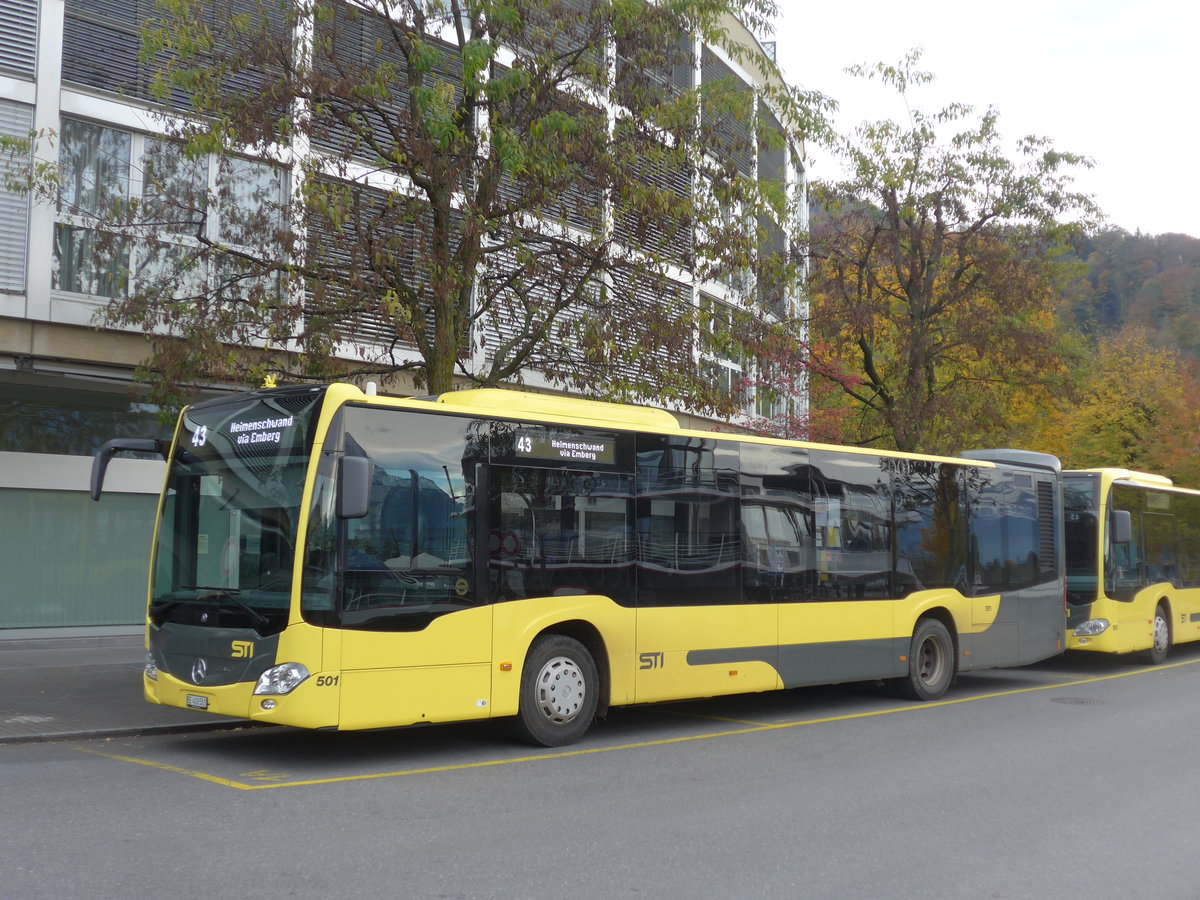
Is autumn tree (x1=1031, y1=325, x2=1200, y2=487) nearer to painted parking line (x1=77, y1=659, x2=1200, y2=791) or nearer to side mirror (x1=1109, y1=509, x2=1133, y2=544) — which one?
side mirror (x1=1109, y1=509, x2=1133, y2=544)

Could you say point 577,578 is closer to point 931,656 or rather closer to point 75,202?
point 931,656

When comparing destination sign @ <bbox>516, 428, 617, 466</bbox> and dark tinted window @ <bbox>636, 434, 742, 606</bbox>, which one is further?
dark tinted window @ <bbox>636, 434, 742, 606</bbox>

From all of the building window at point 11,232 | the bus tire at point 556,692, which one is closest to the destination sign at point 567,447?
the bus tire at point 556,692

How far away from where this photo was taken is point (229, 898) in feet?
17.2

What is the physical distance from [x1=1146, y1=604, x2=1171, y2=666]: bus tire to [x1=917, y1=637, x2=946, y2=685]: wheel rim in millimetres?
6547

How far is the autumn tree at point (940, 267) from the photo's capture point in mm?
22391

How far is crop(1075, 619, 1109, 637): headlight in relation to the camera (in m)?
17.3

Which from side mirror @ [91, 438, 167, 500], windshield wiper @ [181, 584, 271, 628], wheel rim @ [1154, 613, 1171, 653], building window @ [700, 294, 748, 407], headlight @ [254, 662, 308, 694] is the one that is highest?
building window @ [700, 294, 748, 407]

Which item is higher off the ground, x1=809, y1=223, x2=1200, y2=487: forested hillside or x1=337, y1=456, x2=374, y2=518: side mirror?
x1=809, y1=223, x2=1200, y2=487: forested hillside

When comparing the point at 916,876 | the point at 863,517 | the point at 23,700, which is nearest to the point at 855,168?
the point at 863,517

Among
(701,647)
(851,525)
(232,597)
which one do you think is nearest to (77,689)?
(232,597)

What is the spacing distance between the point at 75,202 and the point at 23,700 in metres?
8.16

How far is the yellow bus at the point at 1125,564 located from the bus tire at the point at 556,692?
10.2 meters

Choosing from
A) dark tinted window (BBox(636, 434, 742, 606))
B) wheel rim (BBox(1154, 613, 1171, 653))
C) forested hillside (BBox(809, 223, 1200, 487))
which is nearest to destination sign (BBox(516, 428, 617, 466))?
dark tinted window (BBox(636, 434, 742, 606))
